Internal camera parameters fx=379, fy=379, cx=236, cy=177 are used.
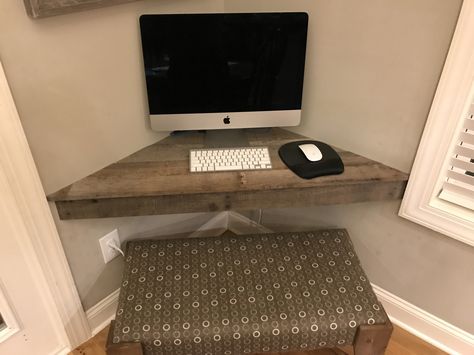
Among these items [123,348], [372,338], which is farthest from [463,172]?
[123,348]

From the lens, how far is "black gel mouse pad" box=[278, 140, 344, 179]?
1283 mm

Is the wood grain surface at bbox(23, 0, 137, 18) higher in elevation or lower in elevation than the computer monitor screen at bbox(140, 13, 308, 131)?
higher

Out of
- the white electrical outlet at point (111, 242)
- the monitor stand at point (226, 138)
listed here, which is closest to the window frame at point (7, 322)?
the white electrical outlet at point (111, 242)

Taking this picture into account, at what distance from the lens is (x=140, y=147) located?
1.44 m

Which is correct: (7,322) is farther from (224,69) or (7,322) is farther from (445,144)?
(445,144)

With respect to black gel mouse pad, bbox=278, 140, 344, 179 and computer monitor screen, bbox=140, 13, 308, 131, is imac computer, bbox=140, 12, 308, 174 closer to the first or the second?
computer monitor screen, bbox=140, 13, 308, 131

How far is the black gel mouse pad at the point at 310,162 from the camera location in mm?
1283

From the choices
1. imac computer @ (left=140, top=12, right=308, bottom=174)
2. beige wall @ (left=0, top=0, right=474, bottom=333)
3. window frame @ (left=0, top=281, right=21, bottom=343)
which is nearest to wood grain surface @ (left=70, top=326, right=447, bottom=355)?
beige wall @ (left=0, top=0, right=474, bottom=333)

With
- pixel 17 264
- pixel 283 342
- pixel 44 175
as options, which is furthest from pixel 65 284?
pixel 283 342

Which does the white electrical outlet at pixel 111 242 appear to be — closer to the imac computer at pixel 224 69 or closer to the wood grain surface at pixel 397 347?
the wood grain surface at pixel 397 347

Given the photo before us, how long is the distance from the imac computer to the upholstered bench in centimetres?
48

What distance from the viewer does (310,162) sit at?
1.32m

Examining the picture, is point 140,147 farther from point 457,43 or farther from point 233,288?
point 457,43

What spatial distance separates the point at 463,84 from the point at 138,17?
102 centimetres
